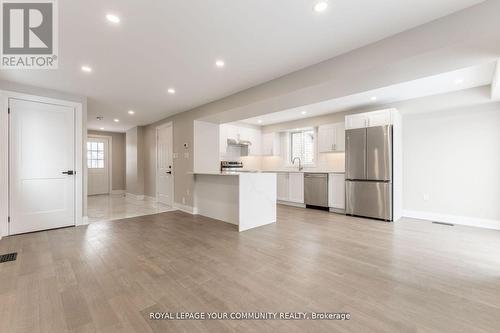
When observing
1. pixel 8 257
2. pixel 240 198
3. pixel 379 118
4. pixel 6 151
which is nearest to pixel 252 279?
pixel 240 198

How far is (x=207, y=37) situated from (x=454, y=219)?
5.73m

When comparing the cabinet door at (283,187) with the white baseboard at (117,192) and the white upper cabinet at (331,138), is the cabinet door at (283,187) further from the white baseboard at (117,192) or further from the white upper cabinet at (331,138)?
the white baseboard at (117,192)

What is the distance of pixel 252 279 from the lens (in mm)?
2201

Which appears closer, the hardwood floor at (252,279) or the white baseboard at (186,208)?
the hardwood floor at (252,279)

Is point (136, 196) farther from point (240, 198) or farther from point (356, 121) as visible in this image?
point (356, 121)

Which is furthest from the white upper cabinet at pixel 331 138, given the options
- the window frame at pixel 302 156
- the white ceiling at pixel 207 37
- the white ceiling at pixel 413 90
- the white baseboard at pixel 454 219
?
the white ceiling at pixel 207 37

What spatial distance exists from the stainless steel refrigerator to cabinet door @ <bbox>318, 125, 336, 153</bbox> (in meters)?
0.73

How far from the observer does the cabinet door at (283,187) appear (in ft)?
22.0

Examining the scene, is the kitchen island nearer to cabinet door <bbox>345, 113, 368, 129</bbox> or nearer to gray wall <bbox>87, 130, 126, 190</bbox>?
cabinet door <bbox>345, 113, 368, 129</bbox>

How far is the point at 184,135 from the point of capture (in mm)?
5637

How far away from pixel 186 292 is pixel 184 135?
170 inches

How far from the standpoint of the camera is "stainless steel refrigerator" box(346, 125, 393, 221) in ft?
15.1

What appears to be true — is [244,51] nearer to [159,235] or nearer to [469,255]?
[159,235]

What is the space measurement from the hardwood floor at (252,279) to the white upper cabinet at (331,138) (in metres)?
2.72
